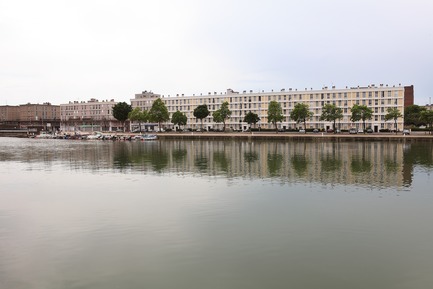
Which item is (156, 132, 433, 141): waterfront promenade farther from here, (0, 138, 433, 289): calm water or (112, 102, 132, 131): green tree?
(0, 138, 433, 289): calm water

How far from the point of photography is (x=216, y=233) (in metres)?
21.1

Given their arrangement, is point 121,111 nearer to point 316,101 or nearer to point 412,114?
point 316,101

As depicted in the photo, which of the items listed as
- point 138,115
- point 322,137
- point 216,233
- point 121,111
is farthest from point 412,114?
point 216,233

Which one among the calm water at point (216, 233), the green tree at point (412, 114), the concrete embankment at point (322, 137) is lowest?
the calm water at point (216, 233)

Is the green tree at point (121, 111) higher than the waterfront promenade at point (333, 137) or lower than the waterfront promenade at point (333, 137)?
higher

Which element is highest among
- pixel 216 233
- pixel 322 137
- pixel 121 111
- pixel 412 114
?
pixel 121 111

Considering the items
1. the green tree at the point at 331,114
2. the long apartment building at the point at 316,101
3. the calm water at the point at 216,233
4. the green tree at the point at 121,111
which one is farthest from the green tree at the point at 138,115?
the calm water at the point at 216,233

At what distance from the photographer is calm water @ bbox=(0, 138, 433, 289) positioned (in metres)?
15.5

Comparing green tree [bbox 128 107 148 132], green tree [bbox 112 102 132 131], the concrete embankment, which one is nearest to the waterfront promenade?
the concrete embankment

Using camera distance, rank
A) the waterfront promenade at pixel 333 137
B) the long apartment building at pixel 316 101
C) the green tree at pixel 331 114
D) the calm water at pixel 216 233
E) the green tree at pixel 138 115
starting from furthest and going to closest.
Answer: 1. the green tree at pixel 138 115
2. the long apartment building at pixel 316 101
3. the green tree at pixel 331 114
4. the waterfront promenade at pixel 333 137
5. the calm water at pixel 216 233

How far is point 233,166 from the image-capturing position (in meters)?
52.9

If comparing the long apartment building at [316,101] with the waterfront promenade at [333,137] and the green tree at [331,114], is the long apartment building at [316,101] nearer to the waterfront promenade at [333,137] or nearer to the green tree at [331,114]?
the green tree at [331,114]

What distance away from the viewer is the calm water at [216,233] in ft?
50.9

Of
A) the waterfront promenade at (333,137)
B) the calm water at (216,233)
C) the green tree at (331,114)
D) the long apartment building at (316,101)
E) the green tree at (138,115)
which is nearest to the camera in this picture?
the calm water at (216,233)
